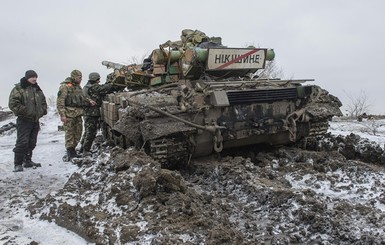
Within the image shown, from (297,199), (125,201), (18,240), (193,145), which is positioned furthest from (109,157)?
(297,199)

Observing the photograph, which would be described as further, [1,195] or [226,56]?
[226,56]

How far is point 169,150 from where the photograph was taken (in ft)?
21.3

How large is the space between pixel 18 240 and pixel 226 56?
4820mm

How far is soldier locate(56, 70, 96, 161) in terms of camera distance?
842cm

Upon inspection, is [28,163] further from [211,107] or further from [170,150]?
[211,107]

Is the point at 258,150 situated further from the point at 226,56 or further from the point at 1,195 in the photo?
the point at 1,195

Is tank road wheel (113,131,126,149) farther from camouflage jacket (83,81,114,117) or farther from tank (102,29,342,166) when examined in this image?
camouflage jacket (83,81,114,117)

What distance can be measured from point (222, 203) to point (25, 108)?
4191mm

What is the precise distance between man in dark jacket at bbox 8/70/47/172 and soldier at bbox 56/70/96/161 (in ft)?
1.98

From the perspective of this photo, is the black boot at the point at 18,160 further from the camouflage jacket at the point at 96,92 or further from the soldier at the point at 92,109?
the camouflage jacket at the point at 96,92

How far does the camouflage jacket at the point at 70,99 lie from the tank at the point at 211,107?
Answer: 1.86ft

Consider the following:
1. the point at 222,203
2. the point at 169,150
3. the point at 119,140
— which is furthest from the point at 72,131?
the point at 222,203

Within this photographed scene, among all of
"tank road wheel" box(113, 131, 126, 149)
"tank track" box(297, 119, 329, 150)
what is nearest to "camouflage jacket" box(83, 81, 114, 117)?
"tank road wheel" box(113, 131, 126, 149)

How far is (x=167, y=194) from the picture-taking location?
4.70 meters
